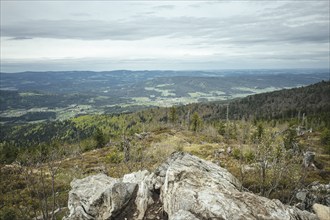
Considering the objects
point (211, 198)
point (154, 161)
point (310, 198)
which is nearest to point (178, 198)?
point (211, 198)

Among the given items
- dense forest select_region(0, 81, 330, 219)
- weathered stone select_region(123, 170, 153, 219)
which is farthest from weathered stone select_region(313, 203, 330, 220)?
weathered stone select_region(123, 170, 153, 219)

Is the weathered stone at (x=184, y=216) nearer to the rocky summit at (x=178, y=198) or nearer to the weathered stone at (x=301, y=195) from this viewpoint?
the rocky summit at (x=178, y=198)

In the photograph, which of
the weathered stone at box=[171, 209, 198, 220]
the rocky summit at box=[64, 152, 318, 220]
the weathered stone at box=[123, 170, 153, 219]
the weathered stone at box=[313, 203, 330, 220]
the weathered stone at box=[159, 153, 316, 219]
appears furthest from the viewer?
the weathered stone at box=[123, 170, 153, 219]

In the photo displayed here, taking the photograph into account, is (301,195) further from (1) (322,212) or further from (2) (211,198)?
(2) (211,198)

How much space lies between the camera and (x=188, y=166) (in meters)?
20.4

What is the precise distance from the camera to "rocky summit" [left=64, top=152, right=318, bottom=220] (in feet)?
49.5

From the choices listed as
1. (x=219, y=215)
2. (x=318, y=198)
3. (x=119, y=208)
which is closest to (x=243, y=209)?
(x=219, y=215)

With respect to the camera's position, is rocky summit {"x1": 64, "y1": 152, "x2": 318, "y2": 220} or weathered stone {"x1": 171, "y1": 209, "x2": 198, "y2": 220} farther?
rocky summit {"x1": 64, "y1": 152, "x2": 318, "y2": 220}

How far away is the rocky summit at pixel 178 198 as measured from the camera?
49.5 ft

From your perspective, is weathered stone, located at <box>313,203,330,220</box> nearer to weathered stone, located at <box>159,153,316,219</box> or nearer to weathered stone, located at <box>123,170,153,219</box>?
weathered stone, located at <box>159,153,316,219</box>

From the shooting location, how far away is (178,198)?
17.0m

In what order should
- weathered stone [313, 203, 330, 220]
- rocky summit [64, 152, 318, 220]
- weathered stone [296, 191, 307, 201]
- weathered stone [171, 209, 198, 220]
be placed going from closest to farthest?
weathered stone [171, 209, 198, 220]
rocky summit [64, 152, 318, 220]
weathered stone [313, 203, 330, 220]
weathered stone [296, 191, 307, 201]

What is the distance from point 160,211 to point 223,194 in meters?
5.68

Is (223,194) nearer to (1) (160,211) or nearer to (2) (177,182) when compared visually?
(2) (177,182)
